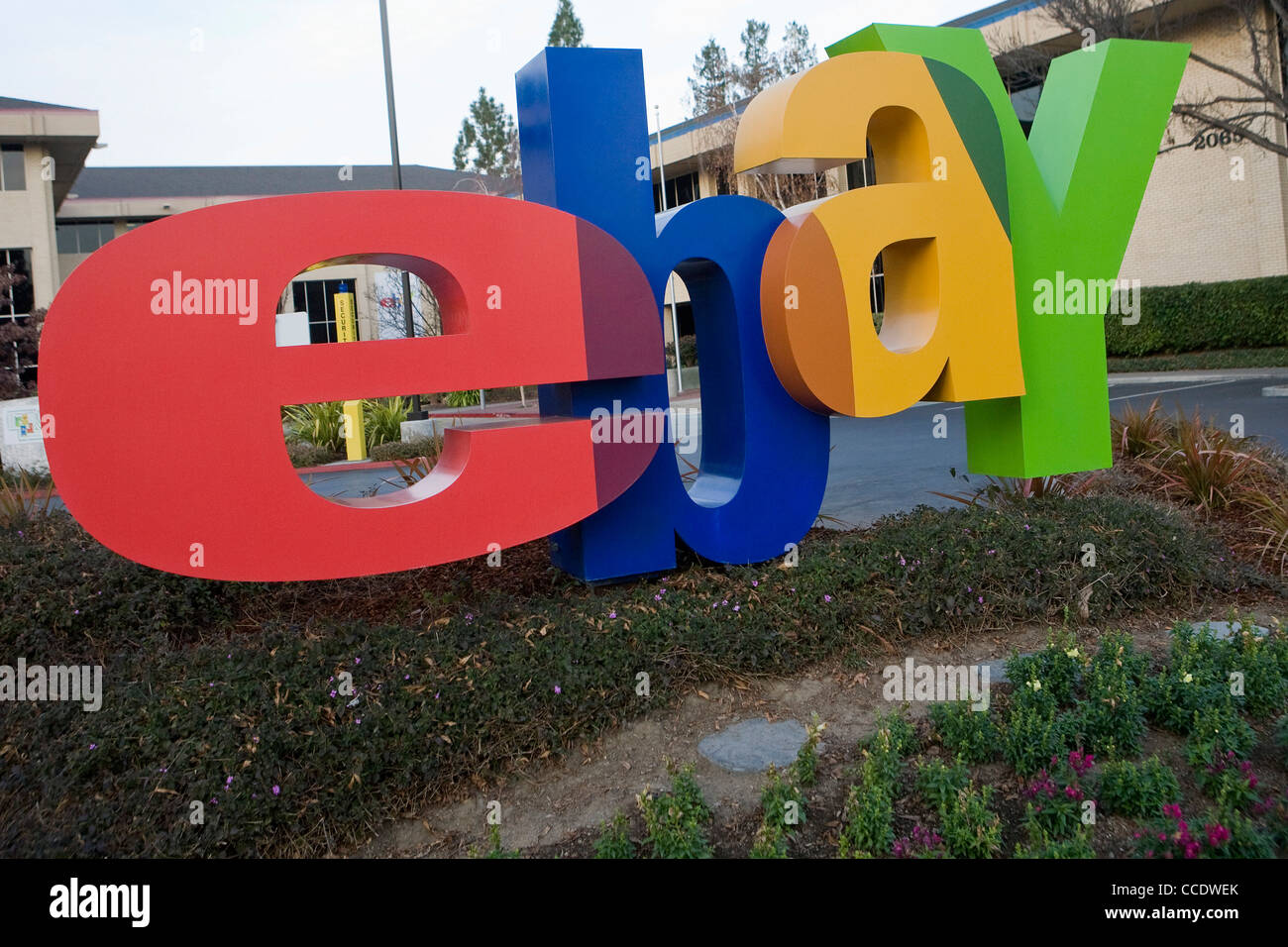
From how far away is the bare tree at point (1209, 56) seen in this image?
15086 mm

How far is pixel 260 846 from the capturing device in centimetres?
346

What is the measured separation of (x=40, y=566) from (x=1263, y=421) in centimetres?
A: 1304

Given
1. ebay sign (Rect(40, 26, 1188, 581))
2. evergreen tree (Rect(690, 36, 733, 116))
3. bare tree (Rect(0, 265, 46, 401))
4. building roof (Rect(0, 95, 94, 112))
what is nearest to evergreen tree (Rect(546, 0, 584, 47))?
evergreen tree (Rect(690, 36, 733, 116))

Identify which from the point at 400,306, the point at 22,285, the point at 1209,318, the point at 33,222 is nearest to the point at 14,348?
the point at 22,285

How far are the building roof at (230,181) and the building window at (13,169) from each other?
11.4 m

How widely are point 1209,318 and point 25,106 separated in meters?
33.2

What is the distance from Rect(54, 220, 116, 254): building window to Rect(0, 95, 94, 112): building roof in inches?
276

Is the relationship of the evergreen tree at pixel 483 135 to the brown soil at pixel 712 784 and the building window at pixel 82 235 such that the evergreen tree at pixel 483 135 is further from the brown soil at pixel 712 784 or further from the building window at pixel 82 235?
the brown soil at pixel 712 784

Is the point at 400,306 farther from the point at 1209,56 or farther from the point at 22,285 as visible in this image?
the point at 1209,56

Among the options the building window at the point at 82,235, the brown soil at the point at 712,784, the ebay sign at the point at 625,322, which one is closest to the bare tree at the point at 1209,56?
the ebay sign at the point at 625,322

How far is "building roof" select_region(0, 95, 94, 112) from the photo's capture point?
27.5 m

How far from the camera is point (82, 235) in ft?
125

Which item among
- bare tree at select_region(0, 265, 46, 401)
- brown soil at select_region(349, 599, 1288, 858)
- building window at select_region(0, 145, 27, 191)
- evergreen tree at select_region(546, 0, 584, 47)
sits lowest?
brown soil at select_region(349, 599, 1288, 858)

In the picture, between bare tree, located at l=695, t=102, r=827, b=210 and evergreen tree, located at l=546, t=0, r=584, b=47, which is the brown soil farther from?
evergreen tree, located at l=546, t=0, r=584, b=47
